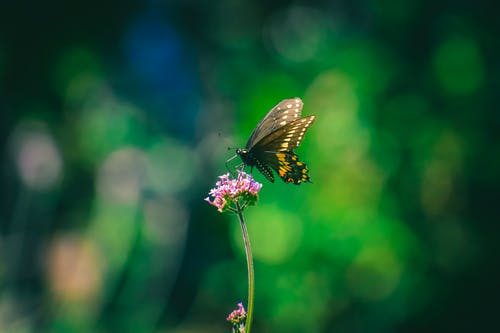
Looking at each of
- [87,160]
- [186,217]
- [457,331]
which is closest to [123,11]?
[87,160]

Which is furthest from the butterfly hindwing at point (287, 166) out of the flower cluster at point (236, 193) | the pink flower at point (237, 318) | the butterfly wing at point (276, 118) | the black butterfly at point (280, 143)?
the pink flower at point (237, 318)

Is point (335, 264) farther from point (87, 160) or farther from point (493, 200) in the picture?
point (87, 160)

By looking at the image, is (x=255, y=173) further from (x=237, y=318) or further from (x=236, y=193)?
(x=237, y=318)

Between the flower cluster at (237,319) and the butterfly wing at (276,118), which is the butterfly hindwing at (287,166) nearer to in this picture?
the butterfly wing at (276,118)

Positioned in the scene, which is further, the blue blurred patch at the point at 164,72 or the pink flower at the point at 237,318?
the blue blurred patch at the point at 164,72

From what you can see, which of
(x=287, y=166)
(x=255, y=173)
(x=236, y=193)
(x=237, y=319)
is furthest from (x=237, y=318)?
(x=255, y=173)
